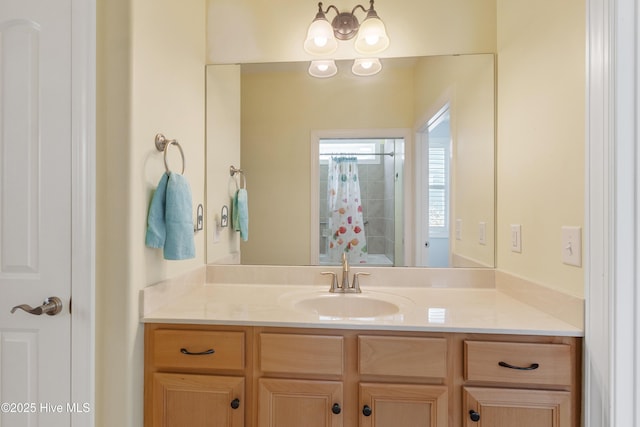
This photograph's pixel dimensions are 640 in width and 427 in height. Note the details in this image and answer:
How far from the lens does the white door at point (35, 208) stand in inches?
41.3

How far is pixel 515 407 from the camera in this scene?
1.00m

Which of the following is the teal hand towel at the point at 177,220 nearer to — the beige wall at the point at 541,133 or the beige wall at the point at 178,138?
the beige wall at the point at 178,138

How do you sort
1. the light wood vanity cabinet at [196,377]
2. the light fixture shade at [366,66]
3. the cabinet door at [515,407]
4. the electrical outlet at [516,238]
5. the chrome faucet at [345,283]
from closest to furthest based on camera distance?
the cabinet door at [515,407] < the light wood vanity cabinet at [196,377] < the electrical outlet at [516,238] < the chrome faucet at [345,283] < the light fixture shade at [366,66]

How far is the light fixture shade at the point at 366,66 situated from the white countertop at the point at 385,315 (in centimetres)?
108

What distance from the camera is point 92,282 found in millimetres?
1057

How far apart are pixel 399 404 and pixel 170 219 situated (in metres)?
1.01

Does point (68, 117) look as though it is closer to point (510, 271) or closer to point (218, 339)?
point (218, 339)

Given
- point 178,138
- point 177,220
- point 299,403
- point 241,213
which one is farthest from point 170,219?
point 299,403

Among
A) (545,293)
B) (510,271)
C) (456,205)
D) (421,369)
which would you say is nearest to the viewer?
(421,369)

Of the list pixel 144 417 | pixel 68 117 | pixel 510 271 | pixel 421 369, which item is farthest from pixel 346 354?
pixel 68 117

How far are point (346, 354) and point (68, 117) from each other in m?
1.20

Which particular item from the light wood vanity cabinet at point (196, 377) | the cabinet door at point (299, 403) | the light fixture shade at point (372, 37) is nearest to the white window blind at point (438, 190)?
the light fixture shade at point (372, 37)

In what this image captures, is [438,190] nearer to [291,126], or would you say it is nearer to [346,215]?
[346,215]

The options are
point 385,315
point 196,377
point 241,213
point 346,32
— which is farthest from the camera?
point 241,213
